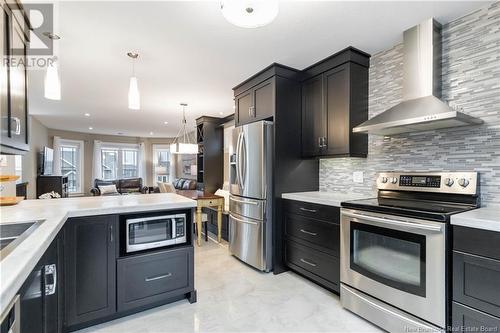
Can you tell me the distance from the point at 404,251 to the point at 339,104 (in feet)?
5.14

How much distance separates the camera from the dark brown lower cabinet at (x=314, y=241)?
2391mm

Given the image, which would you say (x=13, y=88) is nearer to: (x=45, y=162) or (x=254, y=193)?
(x=254, y=193)

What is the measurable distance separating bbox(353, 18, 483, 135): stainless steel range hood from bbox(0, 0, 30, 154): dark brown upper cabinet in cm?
244

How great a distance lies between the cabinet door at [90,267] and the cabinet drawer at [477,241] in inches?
94.1

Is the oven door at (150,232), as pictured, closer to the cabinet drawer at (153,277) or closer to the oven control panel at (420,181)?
the cabinet drawer at (153,277)

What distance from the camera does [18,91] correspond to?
1519mm

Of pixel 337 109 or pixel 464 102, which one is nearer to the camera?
pixel 464 102

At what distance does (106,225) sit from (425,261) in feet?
7.57

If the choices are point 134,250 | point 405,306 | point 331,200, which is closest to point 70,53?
point 134,250

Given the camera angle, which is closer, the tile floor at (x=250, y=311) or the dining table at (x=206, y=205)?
the tile floor at (x=250, y=311)

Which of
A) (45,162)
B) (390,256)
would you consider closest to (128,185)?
(45,162)

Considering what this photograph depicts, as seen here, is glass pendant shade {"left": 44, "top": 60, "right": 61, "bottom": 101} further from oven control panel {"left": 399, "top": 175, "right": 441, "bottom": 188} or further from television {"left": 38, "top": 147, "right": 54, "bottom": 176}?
television {"left": 38, "top": 147, "right": 54, "bottom": 176}

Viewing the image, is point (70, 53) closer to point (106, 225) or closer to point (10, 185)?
point (106, 225)
